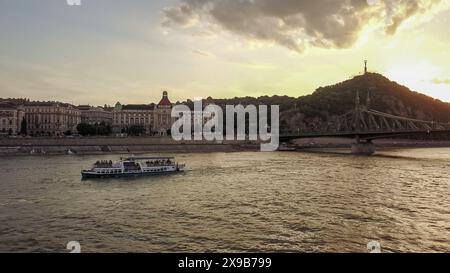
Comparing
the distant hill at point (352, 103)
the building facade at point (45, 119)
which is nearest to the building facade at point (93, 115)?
the building facade at point (45, 119)

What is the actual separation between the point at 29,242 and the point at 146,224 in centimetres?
428

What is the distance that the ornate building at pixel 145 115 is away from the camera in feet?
366

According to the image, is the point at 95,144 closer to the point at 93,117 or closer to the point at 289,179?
the point at 289,179

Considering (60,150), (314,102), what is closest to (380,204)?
(60,150)

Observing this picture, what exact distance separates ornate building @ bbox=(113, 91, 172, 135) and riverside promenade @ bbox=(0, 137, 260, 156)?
34387mm

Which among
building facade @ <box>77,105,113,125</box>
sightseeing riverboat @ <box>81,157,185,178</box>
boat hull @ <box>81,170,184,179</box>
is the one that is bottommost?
boat hull @ <box>81,170,184,179</box>

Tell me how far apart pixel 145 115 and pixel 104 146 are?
4523cm

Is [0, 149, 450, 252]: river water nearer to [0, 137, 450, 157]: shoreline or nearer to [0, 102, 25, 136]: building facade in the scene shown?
[0, 137, 450, 157]: shoreline

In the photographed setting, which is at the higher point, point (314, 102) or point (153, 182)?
point (314, 102)

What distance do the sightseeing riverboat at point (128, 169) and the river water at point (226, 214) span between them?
3.18 m

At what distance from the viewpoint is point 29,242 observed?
1341 cm

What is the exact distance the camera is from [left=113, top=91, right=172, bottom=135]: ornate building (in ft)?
366

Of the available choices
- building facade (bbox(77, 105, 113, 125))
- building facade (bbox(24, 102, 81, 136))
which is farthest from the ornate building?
building facade (bbox(24, 102, 81, 136))

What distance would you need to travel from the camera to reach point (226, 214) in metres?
18.0
